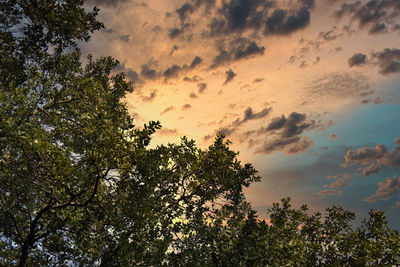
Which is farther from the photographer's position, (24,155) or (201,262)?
(201,262)

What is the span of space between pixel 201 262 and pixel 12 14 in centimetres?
1493

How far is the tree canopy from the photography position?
1011 centimetres

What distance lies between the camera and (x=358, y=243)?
1207 cm

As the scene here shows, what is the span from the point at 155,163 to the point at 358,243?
882 cm

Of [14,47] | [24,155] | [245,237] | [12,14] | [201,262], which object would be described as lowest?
[201,262]

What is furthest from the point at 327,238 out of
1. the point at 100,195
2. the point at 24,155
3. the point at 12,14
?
the point at 12,14

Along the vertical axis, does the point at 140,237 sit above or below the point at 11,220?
below

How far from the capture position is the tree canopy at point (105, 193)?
1011 centimetres

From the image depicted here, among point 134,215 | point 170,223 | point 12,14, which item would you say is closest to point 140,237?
point 134,215

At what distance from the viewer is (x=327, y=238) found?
13617mm

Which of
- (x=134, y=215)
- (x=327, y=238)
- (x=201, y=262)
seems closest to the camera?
(x=134, y=215)

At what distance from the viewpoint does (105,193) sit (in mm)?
11992

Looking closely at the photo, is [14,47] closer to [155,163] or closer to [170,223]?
[155,163]

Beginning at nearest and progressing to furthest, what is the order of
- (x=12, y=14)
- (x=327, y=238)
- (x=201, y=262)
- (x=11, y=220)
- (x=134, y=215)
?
(x=134, y=215)
(x=201, y=262)
(x=11, y=220)
(x=327, y=238)
(x=12, y=14)
